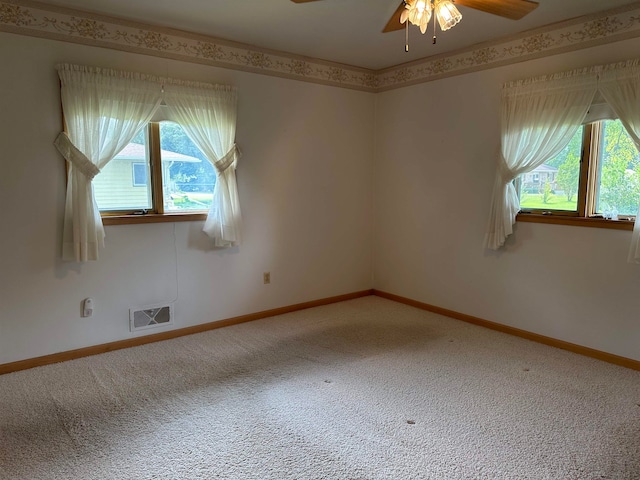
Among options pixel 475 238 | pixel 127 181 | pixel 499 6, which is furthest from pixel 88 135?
pixel 475 238

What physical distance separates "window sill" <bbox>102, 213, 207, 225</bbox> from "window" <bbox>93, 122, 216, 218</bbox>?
5 cm

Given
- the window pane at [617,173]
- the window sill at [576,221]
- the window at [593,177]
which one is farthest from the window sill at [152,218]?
the window pane at [617,173]

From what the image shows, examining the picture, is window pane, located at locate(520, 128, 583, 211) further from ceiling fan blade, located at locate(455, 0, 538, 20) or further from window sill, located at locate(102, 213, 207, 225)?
window sill, located at locate(102, 213, 207, 225)

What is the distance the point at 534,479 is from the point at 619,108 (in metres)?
2.47

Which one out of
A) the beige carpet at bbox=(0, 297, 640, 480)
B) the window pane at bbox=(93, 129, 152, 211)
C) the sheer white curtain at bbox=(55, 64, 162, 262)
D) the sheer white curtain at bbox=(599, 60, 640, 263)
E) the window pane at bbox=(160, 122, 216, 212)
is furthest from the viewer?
the window pane at bbox=(160, 122, 216, 212)

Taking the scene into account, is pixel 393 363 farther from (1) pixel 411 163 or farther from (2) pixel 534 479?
(1) pixel 411 163

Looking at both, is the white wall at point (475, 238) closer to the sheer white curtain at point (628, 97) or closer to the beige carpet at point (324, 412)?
the sheer white curtain at point (628, 97)

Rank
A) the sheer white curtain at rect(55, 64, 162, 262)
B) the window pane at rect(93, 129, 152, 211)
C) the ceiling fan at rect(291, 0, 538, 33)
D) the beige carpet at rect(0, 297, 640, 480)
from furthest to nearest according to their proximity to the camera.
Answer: the window pane at rect(93, 129, 152, 211) → the sheer white curtain at rect(55, 64, 162, 262) → the ceiling fan at rect(291, 0, 538, 33) → the beige carpet at rect(0, 297, 640, 480)

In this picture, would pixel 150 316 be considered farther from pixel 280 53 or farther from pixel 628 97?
pixel 628 97

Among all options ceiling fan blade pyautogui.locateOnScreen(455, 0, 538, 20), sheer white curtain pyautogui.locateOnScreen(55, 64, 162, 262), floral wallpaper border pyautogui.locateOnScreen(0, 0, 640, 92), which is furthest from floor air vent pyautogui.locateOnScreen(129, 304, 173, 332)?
ceiling fan blade pyautogui.locateOnScreen(455, 0, 538, 20)

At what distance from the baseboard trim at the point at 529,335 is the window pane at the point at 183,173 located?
239cm

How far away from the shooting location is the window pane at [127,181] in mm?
3250

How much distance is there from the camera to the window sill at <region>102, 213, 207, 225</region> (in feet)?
10.7

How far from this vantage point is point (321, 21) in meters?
3.17
